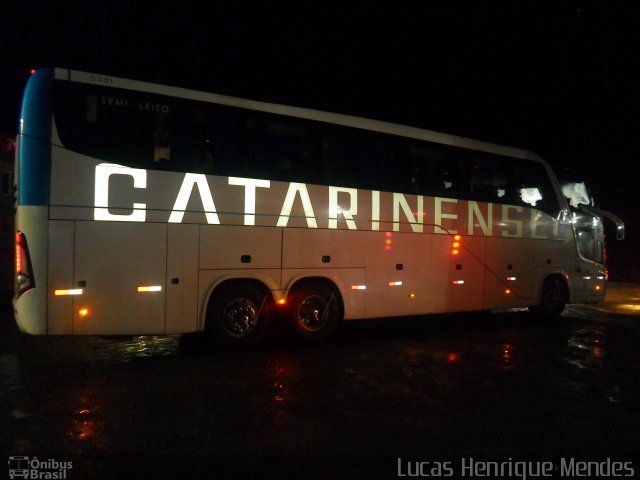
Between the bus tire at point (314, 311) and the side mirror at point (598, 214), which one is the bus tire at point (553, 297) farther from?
the bus tire at point (314, 311)

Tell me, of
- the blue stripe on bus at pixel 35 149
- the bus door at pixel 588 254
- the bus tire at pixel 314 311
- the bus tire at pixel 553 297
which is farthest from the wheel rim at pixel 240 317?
the bus door at pixel 588 254

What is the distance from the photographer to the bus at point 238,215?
23.1 feet

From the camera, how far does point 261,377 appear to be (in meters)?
6.98

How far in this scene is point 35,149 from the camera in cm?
689

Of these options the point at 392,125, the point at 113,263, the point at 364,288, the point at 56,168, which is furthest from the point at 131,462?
the point at 392,125

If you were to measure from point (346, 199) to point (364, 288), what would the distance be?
5.34 feet

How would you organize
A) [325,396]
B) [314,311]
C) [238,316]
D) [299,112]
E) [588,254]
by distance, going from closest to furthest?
1. [325,396]
2. [238,316]
3. [299,112]
4. [314,311]
5. [588,254]

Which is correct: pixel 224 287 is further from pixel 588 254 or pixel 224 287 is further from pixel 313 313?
pixel 588 254

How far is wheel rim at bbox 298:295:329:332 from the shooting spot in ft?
29.8

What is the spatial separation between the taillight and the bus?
2 cm

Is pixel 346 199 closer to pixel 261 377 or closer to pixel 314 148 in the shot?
pixel 314 148

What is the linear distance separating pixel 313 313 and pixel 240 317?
1.36 m

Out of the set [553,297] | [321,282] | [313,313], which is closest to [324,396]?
[313,313]

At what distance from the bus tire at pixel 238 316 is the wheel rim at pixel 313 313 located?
2.32 feet
